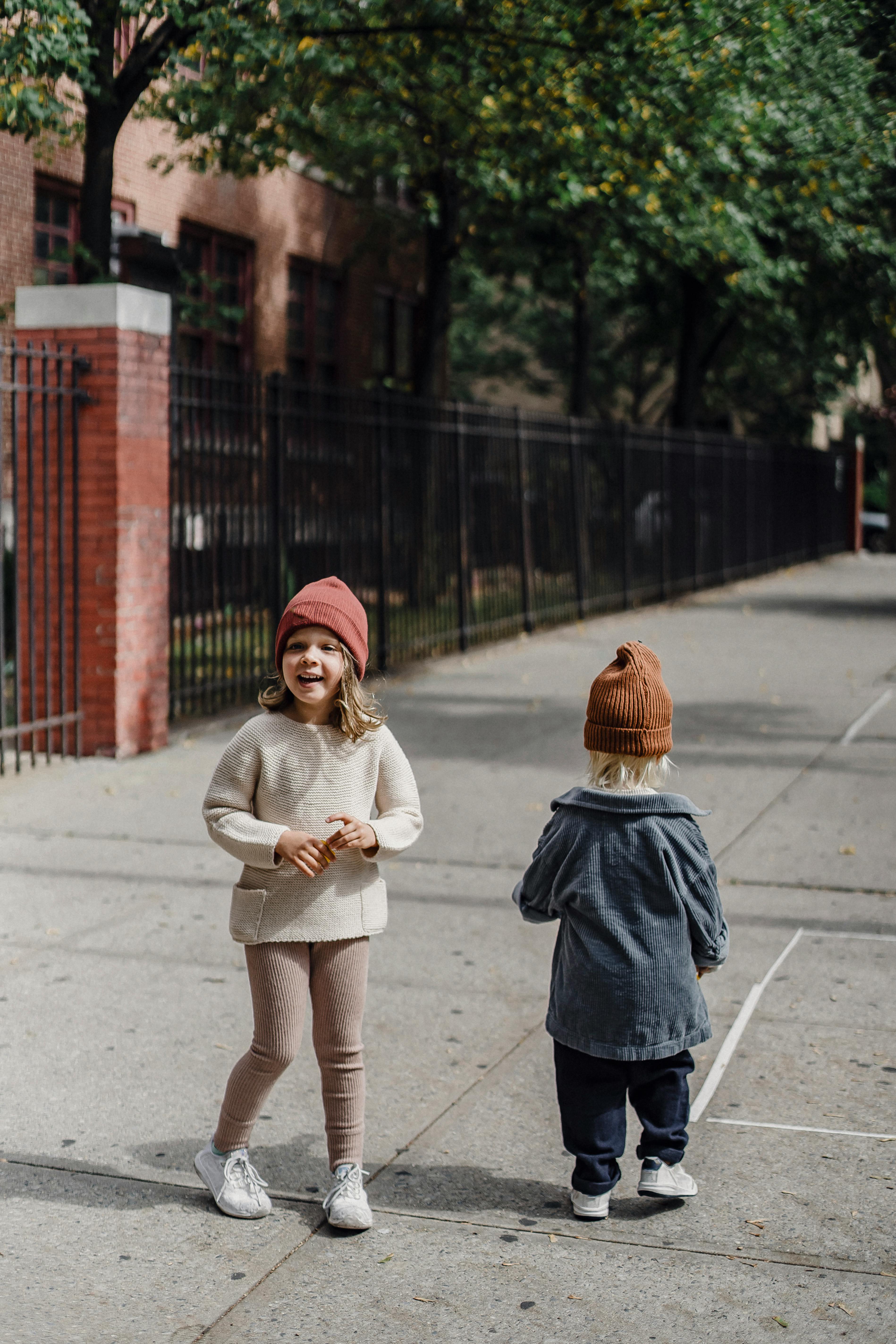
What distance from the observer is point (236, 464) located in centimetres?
1044

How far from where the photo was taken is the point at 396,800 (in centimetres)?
354

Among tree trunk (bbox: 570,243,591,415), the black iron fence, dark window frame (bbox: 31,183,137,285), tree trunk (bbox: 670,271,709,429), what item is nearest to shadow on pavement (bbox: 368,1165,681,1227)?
the black iron fence

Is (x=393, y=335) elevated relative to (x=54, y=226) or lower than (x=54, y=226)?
elevated

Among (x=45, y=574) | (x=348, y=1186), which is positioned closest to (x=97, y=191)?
(x=45, y=574)

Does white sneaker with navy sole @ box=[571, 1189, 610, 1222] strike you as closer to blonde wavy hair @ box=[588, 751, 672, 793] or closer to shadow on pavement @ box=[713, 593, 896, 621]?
blonde wavy hair @ box=[588, 751, 672, 793]

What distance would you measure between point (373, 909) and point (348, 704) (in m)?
0.46

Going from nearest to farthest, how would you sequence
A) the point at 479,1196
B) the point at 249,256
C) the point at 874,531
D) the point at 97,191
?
the point at 479,1196 → the point at 97,191 → the point at 249,256 → the point at 874,531

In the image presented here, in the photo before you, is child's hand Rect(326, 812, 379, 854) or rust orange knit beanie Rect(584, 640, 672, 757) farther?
rust orange knit beanie Rect(584, 640, 672, 757)

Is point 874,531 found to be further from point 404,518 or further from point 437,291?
point 404,518

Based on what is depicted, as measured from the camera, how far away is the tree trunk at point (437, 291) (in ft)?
58.0

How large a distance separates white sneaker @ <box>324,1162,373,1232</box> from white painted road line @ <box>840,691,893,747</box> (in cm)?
702

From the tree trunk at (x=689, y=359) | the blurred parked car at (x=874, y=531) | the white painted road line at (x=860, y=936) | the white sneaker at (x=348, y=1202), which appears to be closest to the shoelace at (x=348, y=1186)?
the white sneaker at (x=348, y=1202)

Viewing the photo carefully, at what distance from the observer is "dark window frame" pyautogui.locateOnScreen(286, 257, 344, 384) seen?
68.7 ft

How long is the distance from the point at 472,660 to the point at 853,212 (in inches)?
415
